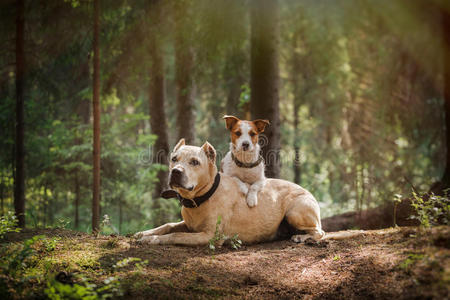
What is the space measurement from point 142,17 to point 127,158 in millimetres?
4660

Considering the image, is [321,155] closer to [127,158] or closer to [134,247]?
[127,158]

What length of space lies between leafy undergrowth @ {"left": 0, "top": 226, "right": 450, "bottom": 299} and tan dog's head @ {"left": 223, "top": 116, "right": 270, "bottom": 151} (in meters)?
1.81

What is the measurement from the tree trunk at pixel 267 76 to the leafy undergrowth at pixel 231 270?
2.99 meters

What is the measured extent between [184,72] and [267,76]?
2.40 m

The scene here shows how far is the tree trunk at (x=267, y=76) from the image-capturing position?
7.51 metres

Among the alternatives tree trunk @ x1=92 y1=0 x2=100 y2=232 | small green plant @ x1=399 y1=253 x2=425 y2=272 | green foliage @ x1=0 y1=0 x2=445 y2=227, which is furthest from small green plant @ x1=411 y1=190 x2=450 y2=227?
tree trunk @ x1=92 y1=0 x2=100 y2=232

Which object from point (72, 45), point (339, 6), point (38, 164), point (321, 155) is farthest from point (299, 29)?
point (38, 164)

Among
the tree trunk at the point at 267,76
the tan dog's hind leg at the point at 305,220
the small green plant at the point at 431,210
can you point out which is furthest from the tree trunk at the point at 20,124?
the small green plant at the point at 431,210

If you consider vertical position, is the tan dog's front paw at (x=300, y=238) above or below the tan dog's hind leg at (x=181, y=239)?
below

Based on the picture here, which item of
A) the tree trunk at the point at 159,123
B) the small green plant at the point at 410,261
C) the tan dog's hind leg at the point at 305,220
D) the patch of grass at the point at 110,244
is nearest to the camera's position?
the small green plant at the point at 410,261

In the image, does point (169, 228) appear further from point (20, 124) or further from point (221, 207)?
point (20, 124)

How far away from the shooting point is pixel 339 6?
47.7 feet

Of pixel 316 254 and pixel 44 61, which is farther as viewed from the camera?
pixel 44 61

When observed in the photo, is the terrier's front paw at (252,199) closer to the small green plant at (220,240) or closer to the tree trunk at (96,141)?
the small green plant at (220,240)
